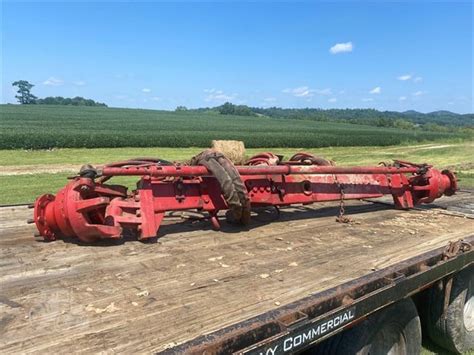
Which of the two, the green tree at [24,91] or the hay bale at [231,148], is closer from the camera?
the hay bale at [231,148]

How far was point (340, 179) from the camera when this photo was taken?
163 inches

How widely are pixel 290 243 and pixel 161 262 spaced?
37.3 inches

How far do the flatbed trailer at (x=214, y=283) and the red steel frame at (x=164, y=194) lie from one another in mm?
139

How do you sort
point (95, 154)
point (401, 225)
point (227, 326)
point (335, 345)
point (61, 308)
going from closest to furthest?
point (227, 326)
point (61, 308)
point (335, 345)
point (401, 225)
point (95, 154)

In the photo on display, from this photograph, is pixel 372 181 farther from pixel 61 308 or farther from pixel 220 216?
pixel 61 308

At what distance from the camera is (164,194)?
3.19 m

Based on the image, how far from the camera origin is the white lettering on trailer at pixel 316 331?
1792 mm

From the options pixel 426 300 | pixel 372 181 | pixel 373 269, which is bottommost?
pixel 426 300

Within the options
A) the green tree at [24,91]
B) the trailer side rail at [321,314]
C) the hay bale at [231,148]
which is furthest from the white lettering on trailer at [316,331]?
the green tree at [24,91]

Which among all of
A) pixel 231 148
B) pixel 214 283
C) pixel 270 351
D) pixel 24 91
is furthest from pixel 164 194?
pixel 24 91

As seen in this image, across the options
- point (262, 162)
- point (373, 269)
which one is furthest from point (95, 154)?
point (373, 269)

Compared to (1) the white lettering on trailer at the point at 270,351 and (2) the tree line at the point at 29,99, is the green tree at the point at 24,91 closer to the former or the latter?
(2) the tree line at the point at 29,99

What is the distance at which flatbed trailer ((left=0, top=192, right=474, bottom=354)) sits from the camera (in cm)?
176

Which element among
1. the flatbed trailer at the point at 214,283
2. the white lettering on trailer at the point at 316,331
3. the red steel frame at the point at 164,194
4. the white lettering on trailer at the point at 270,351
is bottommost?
the white lettering on trailer at the point at 316,331
